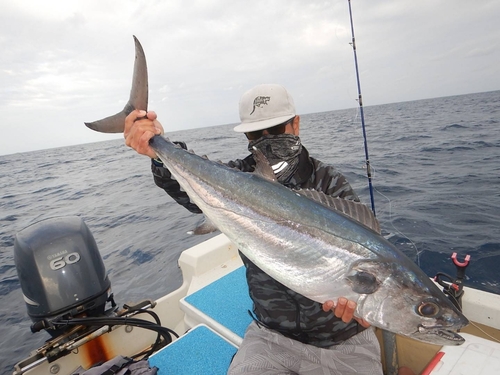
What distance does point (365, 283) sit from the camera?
6.44 ft

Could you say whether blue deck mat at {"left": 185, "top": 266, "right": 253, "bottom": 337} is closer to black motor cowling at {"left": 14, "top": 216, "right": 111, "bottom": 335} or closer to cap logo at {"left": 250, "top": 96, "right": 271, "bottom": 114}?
black motor cowling at {"left": 14, "top": 216, "right": 111, "bottom": 335}

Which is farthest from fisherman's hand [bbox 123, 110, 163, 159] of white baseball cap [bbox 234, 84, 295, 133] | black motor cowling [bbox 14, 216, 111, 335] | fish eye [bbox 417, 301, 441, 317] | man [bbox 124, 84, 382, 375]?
fish eye [bbox 417, 301, 441, 317]

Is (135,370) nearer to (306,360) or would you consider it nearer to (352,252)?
(306,360)

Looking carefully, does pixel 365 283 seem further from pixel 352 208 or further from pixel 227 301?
pixel 227 301

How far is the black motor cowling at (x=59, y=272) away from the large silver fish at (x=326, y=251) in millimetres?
2169

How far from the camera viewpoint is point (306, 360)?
269 cm

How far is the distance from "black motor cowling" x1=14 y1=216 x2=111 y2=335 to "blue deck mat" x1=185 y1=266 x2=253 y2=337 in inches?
48.2

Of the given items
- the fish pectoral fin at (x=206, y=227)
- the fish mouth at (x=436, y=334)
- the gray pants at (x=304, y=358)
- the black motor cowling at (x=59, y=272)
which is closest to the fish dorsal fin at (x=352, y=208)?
the fish mouth at (x=436, y=334)

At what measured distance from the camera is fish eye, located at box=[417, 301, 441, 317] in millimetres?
1922

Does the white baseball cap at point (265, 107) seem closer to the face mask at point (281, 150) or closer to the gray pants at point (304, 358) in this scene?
the face mask at point (281, 150)

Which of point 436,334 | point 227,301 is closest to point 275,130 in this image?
point 436,334

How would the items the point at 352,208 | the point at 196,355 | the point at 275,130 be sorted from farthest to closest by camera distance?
the point at 196,355 → the point at 275,130 → the point at 352,208

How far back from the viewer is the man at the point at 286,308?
2.66m

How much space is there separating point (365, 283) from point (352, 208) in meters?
0.59
